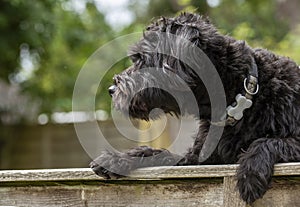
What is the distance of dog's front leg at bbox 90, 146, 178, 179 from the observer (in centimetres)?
266

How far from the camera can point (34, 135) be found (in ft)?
37.4

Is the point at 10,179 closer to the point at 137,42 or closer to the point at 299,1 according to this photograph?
the point at 137,42

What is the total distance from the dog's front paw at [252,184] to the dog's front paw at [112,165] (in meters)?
0.53

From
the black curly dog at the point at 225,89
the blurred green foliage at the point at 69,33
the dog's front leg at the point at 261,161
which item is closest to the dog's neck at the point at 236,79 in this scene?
the black curly dog at the point at 225,89

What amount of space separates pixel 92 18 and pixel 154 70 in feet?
29.3

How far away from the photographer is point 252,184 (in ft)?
7.76

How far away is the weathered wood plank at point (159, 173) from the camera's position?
7.82 ft

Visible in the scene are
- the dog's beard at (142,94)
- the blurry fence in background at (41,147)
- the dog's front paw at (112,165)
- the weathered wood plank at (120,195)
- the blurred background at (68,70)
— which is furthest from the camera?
the blurry fence in background at (41,147)

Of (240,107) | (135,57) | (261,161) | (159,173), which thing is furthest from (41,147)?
(261,161)

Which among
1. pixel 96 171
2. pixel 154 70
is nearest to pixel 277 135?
pixel 154 70

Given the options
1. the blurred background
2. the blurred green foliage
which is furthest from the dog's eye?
the blurred background

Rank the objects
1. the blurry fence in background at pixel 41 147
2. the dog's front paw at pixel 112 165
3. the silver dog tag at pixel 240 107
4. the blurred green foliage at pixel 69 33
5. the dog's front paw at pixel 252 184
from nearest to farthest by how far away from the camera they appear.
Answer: the dog's front paw at pixel 252 184 → the dog's front paw at pixel 112 165 → the silver dog tag at pixel 240 107 → the blurred green foliage at pixel 69 33 → the blurry fence in background at pixel 41 147

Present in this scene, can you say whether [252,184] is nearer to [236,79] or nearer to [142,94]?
[236,79]

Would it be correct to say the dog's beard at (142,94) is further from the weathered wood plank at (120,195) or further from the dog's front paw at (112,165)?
the weathered wood plank at (120,195)
